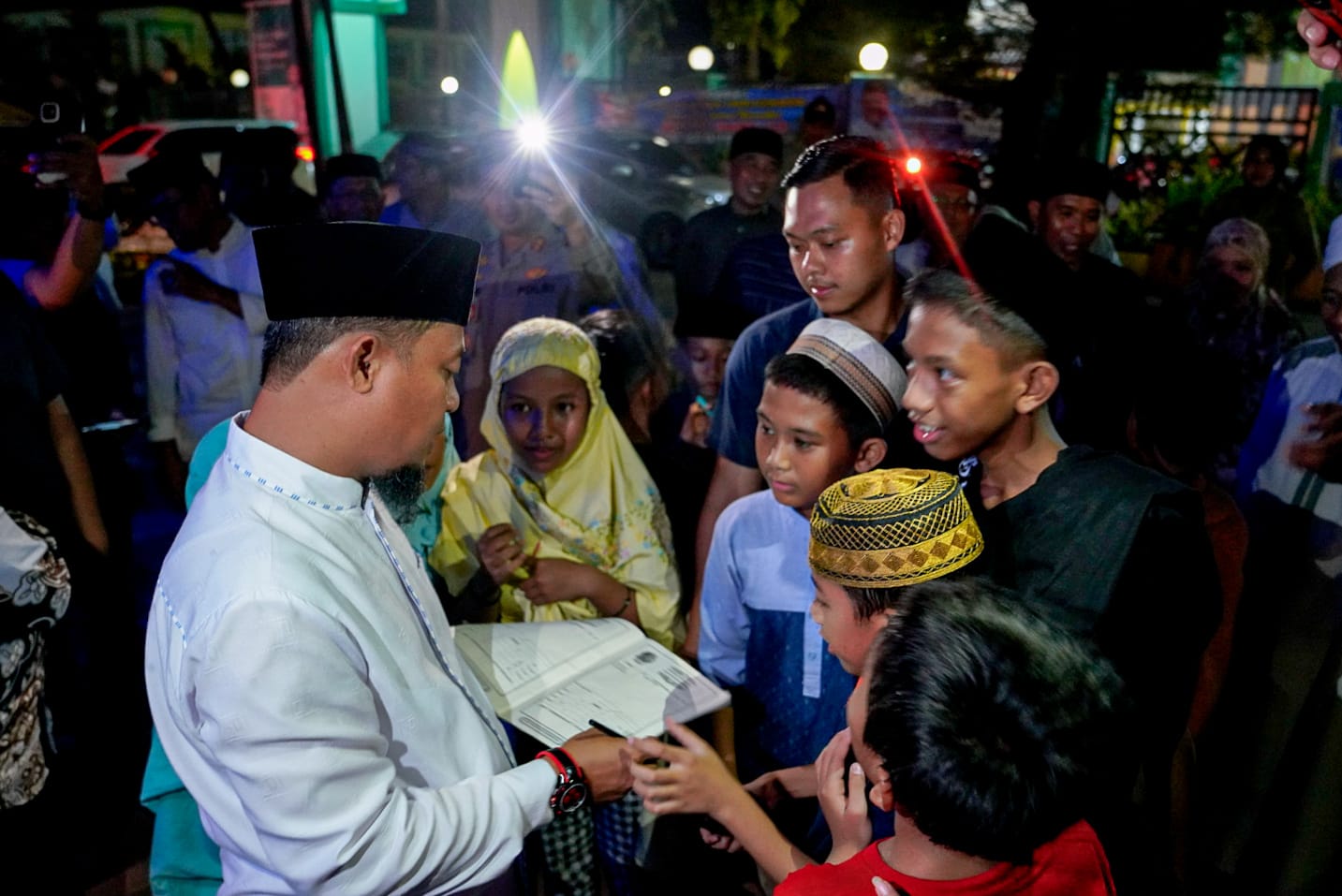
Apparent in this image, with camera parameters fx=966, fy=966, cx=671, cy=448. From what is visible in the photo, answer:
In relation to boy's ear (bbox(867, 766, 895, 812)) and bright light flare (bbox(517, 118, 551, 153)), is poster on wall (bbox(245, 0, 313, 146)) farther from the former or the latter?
boy's ear (bbox(867, 766, 895, 812))

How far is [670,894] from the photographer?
271 centimetres

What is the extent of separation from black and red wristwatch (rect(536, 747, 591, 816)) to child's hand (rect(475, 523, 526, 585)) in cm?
81

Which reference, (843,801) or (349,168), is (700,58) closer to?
(349,168)

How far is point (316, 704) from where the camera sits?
54.9 inches

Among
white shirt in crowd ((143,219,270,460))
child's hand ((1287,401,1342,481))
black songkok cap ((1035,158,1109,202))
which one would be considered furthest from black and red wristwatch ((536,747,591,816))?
black songkok cap ((1035,158,1109,202))

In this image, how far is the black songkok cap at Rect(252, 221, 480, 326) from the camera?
5.05ft

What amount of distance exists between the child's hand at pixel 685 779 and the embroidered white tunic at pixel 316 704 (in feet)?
0.63

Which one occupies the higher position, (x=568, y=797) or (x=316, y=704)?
(x=316, y=704)

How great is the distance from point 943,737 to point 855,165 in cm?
196

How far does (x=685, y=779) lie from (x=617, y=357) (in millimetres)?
1960

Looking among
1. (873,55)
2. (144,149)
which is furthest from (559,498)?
(144,149)

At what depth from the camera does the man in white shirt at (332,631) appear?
54.5 inches

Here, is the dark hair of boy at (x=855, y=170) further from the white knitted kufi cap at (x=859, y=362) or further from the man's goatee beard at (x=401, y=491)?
the man's goatee beard at (x=401, y=491)

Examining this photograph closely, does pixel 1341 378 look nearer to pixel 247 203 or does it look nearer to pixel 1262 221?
pixel 1262 221
